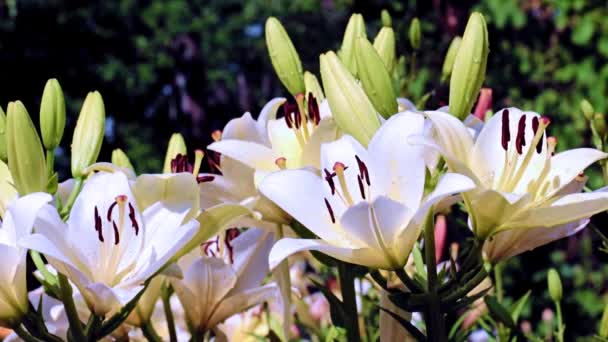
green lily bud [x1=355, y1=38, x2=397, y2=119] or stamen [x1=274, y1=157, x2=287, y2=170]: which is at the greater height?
green lily bud [x1=355, y1=38, x2=397, y2=119]

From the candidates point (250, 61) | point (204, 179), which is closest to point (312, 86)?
point (204, 179)

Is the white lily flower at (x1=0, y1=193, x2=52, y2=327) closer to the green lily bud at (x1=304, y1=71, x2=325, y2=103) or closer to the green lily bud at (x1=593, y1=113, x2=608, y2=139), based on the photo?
the green lily bud at (x1=304, y1=71, x2=325, y2=103)

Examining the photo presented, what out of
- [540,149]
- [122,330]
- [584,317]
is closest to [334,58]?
[540,149]

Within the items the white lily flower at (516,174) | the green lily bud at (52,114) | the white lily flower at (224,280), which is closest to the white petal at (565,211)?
the white lily flower at (516,174)

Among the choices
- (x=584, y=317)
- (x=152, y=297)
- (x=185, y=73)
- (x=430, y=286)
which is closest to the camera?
(x=430, y=286)

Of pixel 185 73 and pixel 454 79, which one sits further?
pixel 185 73

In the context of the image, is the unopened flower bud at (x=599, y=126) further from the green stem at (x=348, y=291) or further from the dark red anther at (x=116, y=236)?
the dark red anther at (x=116, y=236)

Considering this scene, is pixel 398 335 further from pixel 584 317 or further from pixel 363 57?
pixel 584 317

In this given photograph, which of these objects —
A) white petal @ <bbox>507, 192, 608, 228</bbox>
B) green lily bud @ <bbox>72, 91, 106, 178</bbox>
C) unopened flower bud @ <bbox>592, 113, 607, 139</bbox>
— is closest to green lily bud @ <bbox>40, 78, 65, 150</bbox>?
green lily bud @ <bbox>72, 91, 106, 178</bbox>
